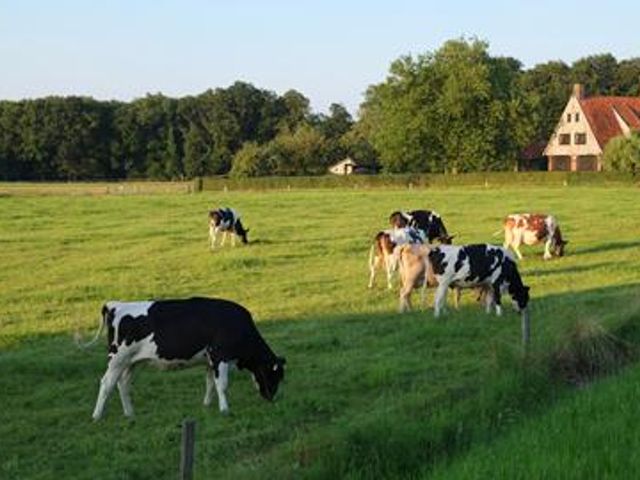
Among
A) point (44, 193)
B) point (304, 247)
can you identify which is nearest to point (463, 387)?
Answer: point (304, 247)

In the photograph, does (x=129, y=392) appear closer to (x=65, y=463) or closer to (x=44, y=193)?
(x=65, y=463)

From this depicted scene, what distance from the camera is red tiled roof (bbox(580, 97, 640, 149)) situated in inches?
4003

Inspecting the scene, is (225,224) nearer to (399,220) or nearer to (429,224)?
(399,220)

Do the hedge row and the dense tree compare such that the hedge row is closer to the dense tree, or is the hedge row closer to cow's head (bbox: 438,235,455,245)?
the dense tree

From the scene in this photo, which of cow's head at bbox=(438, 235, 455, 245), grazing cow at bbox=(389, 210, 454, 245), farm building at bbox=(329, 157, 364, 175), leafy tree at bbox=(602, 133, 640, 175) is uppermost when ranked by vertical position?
leafy tree at bbox=(602, 133, 640, 175)

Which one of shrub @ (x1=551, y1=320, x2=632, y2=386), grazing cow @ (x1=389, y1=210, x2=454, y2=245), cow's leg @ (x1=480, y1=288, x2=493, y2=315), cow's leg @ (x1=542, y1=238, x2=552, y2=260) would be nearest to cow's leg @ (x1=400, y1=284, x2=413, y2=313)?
cow's leg @ (x1=480, y1=288, x2=493, y2=315)

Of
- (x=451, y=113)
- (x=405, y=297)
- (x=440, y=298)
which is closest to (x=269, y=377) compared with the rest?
(x=440, y=298)

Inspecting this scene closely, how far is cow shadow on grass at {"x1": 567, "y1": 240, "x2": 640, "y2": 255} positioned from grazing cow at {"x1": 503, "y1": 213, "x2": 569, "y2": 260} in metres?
0.71

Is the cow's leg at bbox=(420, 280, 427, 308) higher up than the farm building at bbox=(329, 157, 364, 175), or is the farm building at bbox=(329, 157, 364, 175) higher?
the farm building at bbox=(329, 157, 364, 175)

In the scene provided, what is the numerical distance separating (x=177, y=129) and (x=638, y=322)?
12406cm

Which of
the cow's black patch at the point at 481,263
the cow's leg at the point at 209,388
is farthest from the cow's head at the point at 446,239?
the cow's leg at the point at 209,388

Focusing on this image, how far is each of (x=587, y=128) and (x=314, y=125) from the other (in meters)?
43.5

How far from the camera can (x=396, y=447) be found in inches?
353

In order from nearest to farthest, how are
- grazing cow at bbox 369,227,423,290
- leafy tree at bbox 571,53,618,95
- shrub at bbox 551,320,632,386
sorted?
shrub at bbox 551,320,632,386
grazing cow at bbox 369,227,423,290
leafy tree at bbox 571,53,618,95
